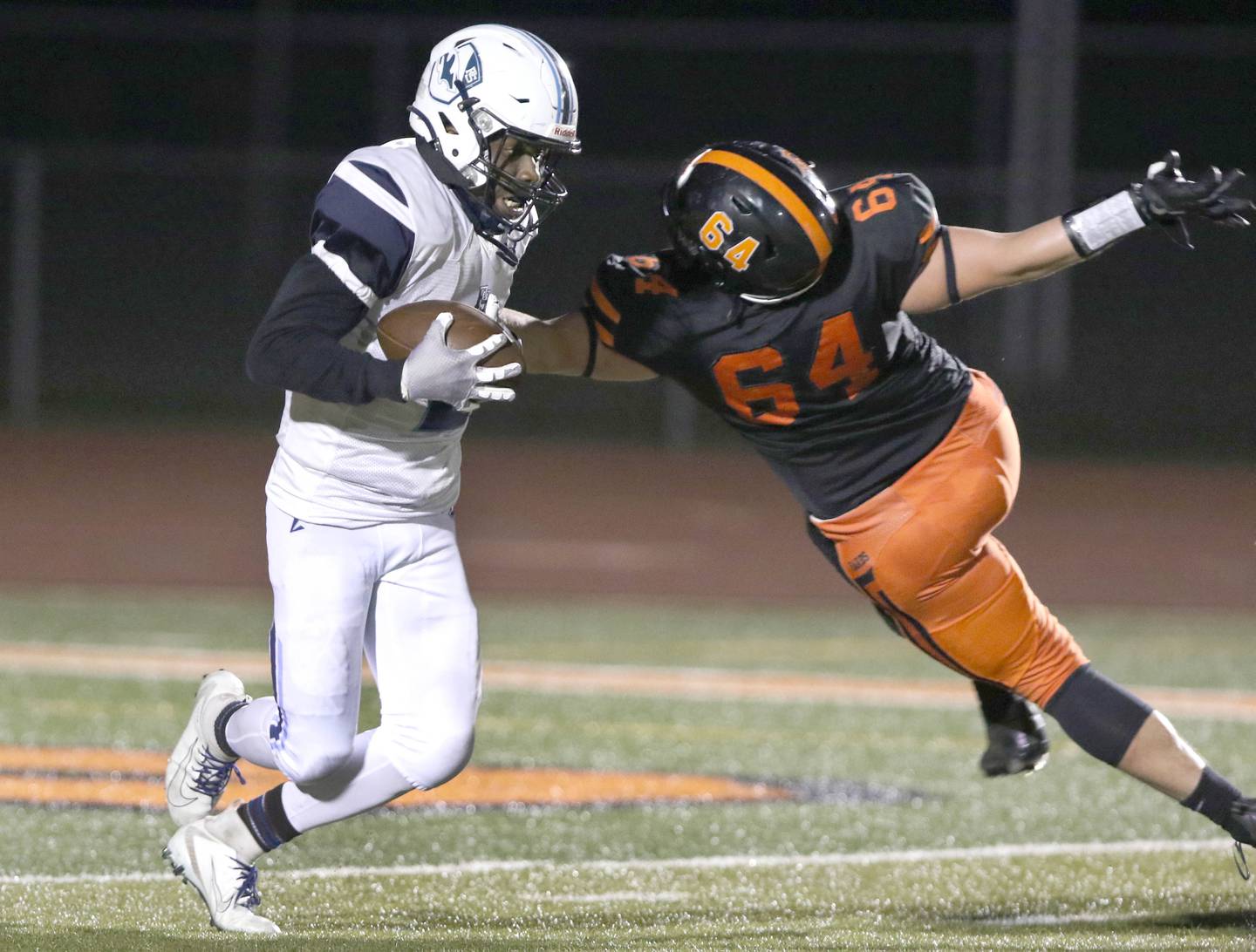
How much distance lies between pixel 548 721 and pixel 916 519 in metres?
2.90

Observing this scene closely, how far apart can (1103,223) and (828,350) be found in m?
0.60

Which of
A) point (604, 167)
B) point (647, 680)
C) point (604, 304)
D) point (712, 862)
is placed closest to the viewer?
point (604, 304)

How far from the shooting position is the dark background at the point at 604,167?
16.3 metres

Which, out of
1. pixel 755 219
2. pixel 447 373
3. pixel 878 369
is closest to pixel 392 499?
pixel 447 373

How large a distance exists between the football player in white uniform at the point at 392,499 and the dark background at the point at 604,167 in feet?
36.4

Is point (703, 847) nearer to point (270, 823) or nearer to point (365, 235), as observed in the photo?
point (270, 823)

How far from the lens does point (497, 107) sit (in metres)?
3.75

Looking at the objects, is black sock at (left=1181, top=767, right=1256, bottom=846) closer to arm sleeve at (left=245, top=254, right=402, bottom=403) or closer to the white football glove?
the white football glove

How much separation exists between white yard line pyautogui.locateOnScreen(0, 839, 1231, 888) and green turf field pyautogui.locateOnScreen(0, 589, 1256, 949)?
1 centimetres

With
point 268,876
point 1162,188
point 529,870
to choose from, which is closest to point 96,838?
point 268,876

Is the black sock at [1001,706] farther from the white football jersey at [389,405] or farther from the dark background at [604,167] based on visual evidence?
the dark background at [604,167]

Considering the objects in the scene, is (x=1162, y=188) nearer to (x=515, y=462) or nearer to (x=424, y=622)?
(x=424, y=622)

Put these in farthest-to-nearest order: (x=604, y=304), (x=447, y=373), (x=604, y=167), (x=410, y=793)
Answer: (x=604, y=167) < (x=410, y=793) < (x=604, y=304) < (x=447, y=373)

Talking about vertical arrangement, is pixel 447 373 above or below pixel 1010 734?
above
